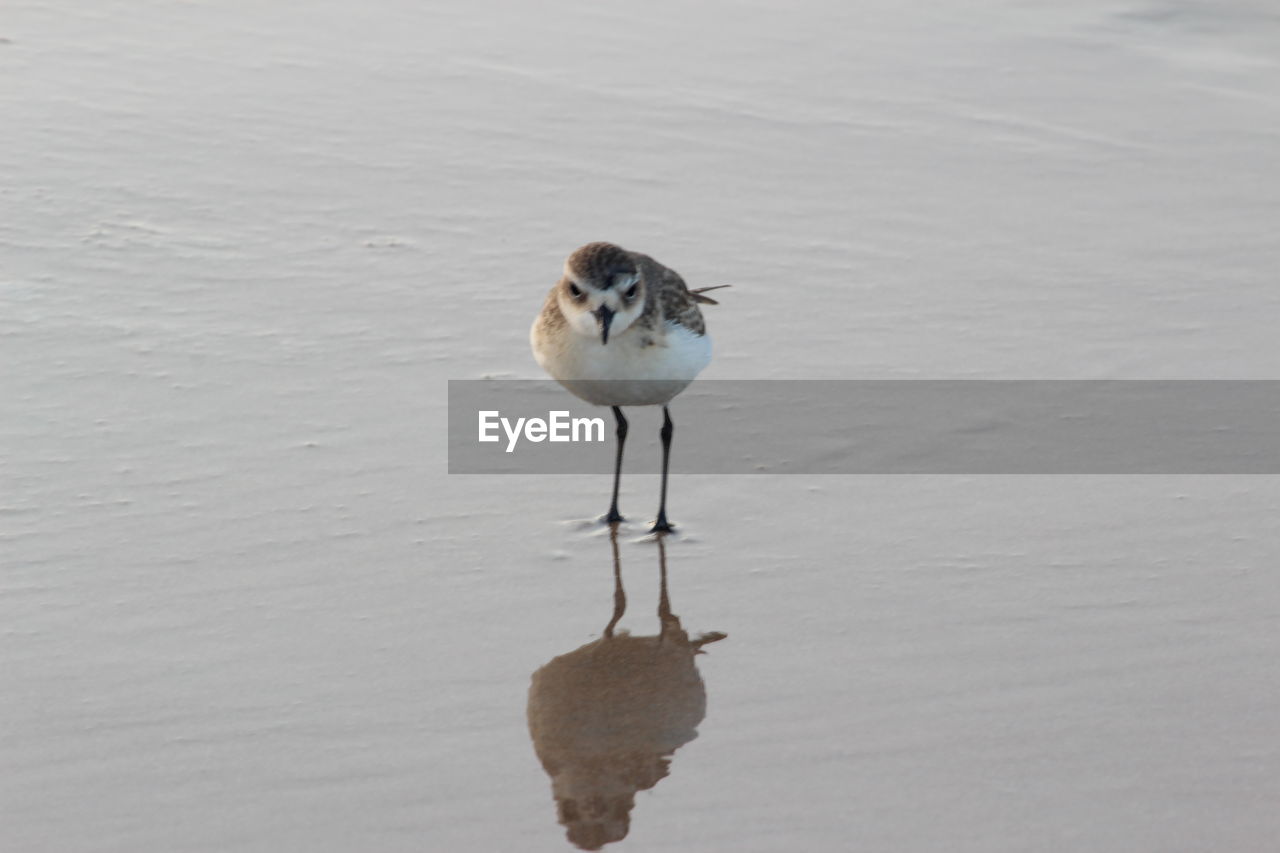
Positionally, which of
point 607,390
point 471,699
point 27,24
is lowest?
point 471,699

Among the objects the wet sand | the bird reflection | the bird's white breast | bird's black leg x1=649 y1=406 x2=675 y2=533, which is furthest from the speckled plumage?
the bird reflection

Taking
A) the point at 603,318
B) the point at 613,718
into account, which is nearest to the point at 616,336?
the point at 603,318

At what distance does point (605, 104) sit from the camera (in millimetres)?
10234

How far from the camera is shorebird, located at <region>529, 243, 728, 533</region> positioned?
6203mm

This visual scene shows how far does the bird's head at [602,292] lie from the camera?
6180mm

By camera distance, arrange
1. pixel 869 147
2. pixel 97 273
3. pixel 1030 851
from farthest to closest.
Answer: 1. pixel 869 147
2. pixel 97 273
3. pixel 1030 851

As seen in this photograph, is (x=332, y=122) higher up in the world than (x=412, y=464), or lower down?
higher up

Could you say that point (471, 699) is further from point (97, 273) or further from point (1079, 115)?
point (1079, 115)

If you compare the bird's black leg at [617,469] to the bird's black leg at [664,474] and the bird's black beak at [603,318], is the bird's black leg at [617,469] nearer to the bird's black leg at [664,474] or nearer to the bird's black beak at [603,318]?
the bird's black leg at [664,474]

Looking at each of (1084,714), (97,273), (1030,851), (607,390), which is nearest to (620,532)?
(607,390)

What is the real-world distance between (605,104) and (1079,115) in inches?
101

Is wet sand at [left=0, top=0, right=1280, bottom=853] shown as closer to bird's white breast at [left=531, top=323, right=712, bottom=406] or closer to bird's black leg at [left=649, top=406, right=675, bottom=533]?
bird's black leg at [left=649, top=406, right=675, bottom=533]

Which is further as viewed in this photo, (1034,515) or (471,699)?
(1034,515)
